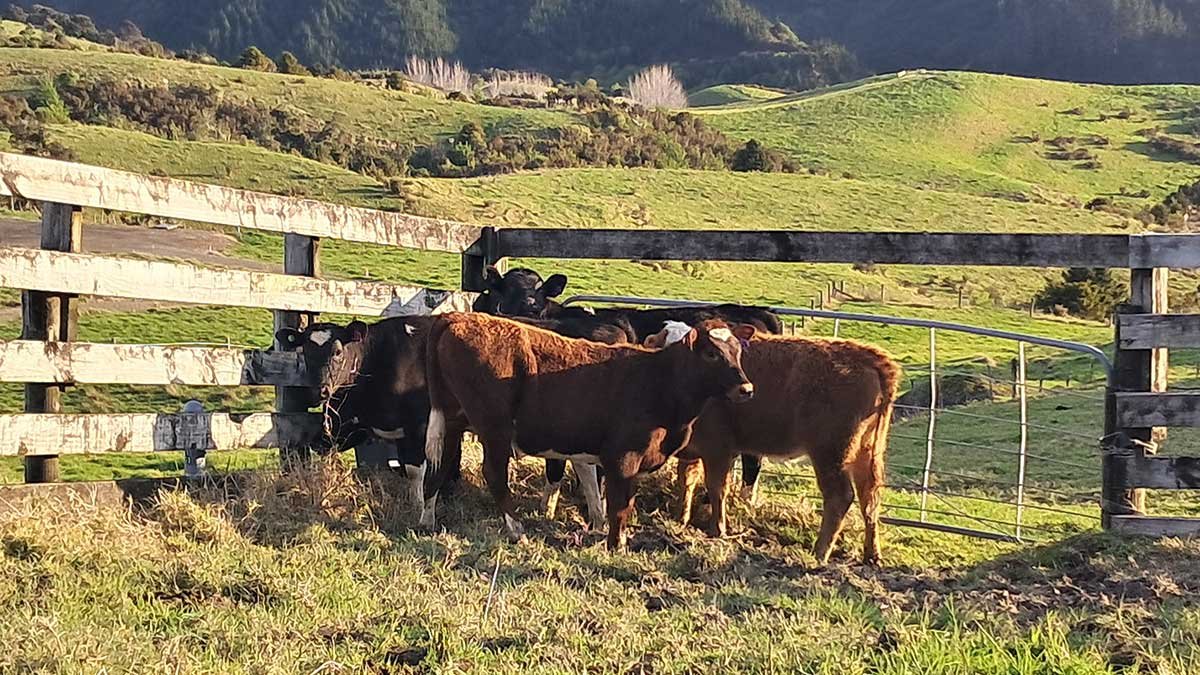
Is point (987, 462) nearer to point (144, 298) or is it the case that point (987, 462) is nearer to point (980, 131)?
point (144, 298)

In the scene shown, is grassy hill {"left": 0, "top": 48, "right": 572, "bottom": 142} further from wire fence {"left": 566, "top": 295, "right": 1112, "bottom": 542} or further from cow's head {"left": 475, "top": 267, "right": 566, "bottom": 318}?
cow's head {"left": 475, "top": 267, "right": 566, "bottom": 318}

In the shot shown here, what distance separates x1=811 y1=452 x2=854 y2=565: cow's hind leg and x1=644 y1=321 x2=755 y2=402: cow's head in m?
0.67

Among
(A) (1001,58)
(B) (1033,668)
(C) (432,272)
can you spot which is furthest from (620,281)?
(A) (1001,58)

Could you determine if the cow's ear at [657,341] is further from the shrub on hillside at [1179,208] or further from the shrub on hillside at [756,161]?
the shrub on hillside at [756,161]

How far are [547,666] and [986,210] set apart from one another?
54.8 m

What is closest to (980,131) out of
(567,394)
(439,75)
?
(439,75)

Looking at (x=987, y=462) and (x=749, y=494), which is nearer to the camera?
(x=749, y=494)

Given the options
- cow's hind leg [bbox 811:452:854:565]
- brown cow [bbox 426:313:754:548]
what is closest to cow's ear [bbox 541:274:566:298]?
brown cow [bbox 426:313:754:548]

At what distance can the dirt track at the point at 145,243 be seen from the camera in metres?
23.2

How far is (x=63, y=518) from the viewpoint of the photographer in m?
6.80

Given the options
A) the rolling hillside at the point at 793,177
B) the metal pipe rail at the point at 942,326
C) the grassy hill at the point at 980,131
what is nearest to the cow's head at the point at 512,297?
the metal pipe rail at the point at 942,326

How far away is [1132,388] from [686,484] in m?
2.97

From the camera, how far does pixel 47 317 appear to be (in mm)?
→ 7223

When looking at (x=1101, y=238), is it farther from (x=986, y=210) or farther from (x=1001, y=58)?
(x=1001, y=58)
